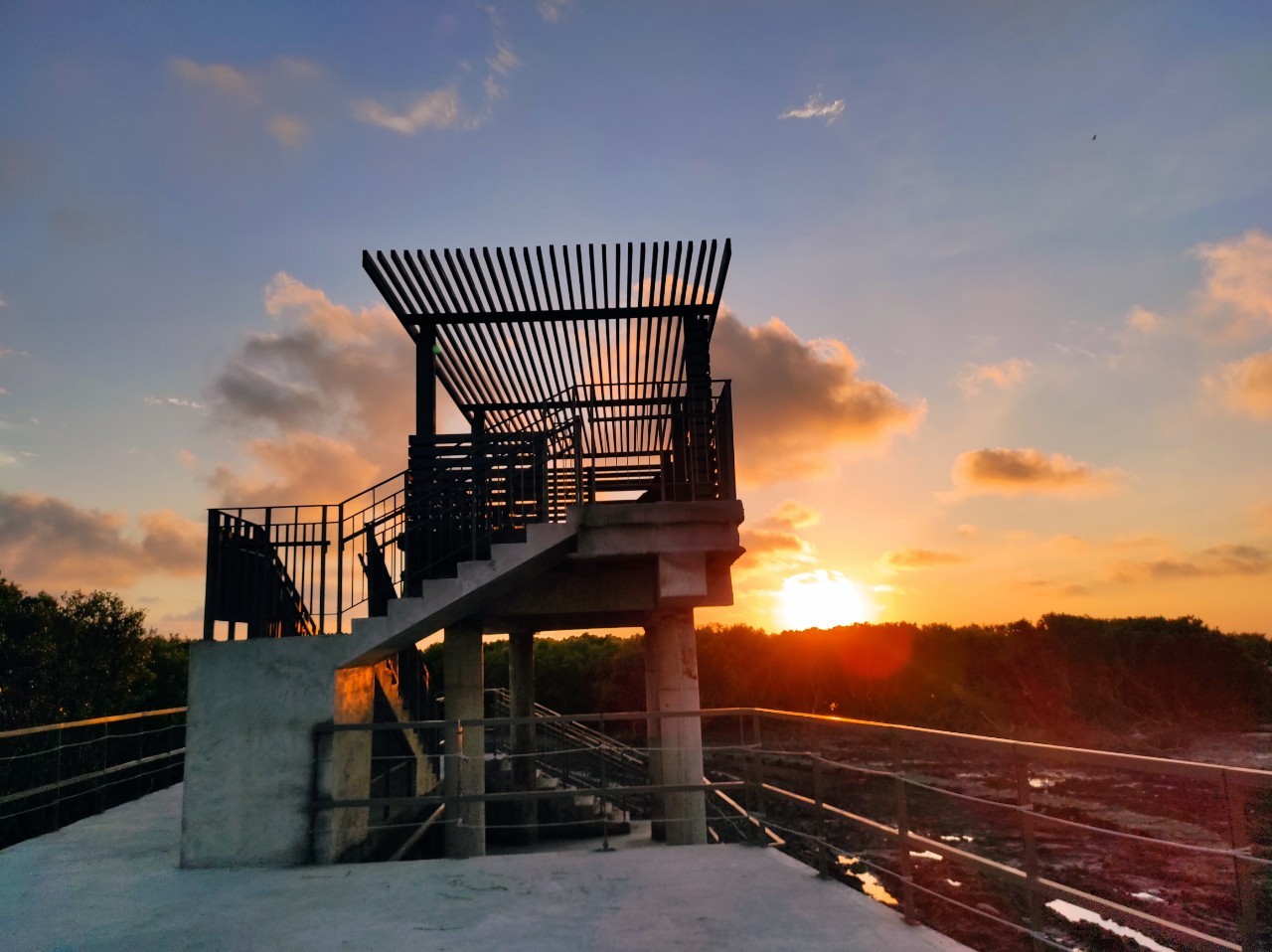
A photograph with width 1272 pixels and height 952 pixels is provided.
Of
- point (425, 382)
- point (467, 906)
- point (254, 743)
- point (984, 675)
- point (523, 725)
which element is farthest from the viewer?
point (984, 675)

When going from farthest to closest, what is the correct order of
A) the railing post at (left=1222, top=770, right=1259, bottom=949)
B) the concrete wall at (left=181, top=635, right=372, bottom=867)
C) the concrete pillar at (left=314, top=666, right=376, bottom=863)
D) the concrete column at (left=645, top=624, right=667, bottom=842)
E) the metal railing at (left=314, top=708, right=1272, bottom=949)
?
the concrete column at (left=645, top=624, right=667, bottom=842), the concrete pillar at (left=314, top=666, right=376, bottom=863), the concrete wall at (left=181, top=635, right=372, bottom=867), the metal railing at (left=314, top=708, right=1272, bottom=949), the railing post at (left=1222, top=770, right=1259, bottom=949)

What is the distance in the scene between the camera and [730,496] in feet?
32.1

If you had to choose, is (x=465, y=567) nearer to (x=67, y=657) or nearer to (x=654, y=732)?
(x=654, y=732)

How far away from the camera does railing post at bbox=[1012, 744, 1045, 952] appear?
12.1ft

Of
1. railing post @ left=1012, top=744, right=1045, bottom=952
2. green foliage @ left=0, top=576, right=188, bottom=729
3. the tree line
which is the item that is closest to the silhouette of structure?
railing post @ left=1012, top=744, right=1045, bottom=952

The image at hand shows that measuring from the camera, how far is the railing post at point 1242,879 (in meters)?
2.60

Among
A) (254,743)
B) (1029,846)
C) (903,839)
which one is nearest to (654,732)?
(254,743)

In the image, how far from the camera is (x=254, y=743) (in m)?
7.64

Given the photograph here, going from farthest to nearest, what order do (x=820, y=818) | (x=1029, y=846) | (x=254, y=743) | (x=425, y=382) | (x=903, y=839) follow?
(x=425, y=382) → (x=254, y=743) → (x=820, y=818) → (x=903, y=839) → (x=1029, y=846)

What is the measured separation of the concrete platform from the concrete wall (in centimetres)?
29

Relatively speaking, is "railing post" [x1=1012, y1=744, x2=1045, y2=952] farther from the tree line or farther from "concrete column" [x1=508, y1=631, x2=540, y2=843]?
the tree line

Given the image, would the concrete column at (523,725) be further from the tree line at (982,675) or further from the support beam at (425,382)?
the tree line at (982,675)

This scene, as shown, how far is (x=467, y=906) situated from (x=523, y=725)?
40.5 ft

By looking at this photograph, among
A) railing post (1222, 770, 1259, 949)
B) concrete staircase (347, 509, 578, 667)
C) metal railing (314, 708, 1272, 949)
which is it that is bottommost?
metal railing (314, 708, 1272, 949)
